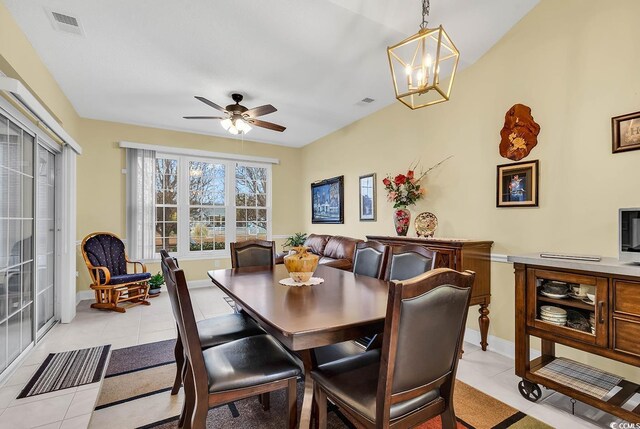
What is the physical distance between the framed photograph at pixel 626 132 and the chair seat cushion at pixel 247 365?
8.62ft

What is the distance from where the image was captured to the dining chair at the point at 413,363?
114cm

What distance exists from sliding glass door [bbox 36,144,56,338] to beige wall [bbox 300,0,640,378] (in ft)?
13.8

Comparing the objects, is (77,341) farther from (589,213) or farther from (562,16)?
(562,16)

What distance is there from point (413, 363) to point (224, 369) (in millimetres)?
913

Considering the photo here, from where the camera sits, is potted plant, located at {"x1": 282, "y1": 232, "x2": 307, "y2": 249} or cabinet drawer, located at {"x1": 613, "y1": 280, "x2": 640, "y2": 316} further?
potted plant, located at {"x1": 282, "y1": 232, "x2": 307, "y2": 249}

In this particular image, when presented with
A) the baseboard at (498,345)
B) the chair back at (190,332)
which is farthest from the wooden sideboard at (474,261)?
the chair back at (190,332)

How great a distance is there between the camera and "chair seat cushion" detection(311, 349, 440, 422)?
1243 millimetres

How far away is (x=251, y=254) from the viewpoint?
10.6ft

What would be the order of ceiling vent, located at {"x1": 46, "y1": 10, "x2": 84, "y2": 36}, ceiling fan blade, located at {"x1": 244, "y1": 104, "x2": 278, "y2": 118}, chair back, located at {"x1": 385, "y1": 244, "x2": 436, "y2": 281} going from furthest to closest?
1. ceiling fan blade, located at {"x1": 244, "y1": 104, "x2": 278, "y2": 118}
2. ceiling vent, located at {"x1": 46, "y1": 10, "x2": 84, "y2": 36}
3. chair back, located at {"x1": 385, "y1": 244, "x2": 436, "y2": 281}

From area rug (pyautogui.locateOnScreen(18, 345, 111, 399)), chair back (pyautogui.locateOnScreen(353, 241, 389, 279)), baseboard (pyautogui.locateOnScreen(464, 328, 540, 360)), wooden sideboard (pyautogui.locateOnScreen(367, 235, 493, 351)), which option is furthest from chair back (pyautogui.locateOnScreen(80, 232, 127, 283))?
baseboard (pyautogui.locateOnScreen(464, 328, 540, 360))

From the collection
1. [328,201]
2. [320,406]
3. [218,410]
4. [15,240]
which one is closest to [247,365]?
[320,406]

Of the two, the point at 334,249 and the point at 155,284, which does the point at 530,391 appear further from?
the point at 155,284

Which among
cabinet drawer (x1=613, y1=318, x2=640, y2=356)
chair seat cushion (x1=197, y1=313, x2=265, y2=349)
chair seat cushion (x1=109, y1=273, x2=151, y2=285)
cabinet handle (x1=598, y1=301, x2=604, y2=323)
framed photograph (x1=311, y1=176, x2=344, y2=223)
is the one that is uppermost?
framed photograph (x1=311, y1=176, x2=344, y2=223)

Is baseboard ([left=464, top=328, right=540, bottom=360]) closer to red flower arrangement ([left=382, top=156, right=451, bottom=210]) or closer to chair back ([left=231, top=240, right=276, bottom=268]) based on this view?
red flower arrangement ([left=382, top=156, right=451, bottom=210])
